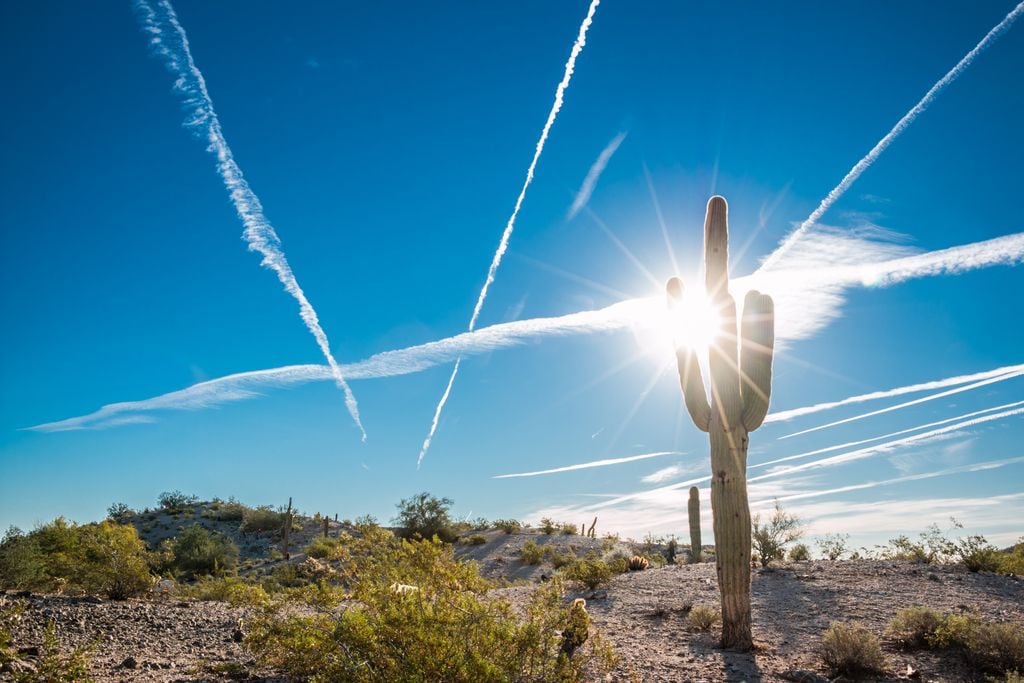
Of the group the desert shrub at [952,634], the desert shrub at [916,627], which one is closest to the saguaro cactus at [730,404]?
the desert shrub at [916,627]

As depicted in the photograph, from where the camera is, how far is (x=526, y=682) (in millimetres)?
5613

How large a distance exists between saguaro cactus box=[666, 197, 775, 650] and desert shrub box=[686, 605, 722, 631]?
118 cm

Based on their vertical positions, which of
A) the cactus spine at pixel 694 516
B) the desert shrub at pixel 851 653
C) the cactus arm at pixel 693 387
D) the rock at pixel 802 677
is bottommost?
the rock at pixel 802 677

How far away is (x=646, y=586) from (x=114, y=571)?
12200 mm

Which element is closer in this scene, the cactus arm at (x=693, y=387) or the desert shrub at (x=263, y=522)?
the cactus arm at (x=693, y=387)

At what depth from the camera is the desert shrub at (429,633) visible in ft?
17.3

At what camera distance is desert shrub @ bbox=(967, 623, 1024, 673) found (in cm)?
784

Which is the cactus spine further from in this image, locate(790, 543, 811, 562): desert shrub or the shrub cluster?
the shrub cluster

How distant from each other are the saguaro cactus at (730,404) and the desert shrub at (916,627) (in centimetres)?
227

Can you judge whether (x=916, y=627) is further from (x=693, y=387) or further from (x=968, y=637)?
(x=693, y=387)

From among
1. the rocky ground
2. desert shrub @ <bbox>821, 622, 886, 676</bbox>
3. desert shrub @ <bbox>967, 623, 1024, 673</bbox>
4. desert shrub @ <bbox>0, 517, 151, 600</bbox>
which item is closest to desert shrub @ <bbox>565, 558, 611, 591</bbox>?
the rocky ground

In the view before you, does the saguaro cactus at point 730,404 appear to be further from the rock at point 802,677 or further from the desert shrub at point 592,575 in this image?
the desert shrub at point 592,575

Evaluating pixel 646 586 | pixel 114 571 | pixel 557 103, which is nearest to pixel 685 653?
pixel 646 586

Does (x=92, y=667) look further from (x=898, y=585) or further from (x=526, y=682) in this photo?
(x=898, y=585)
